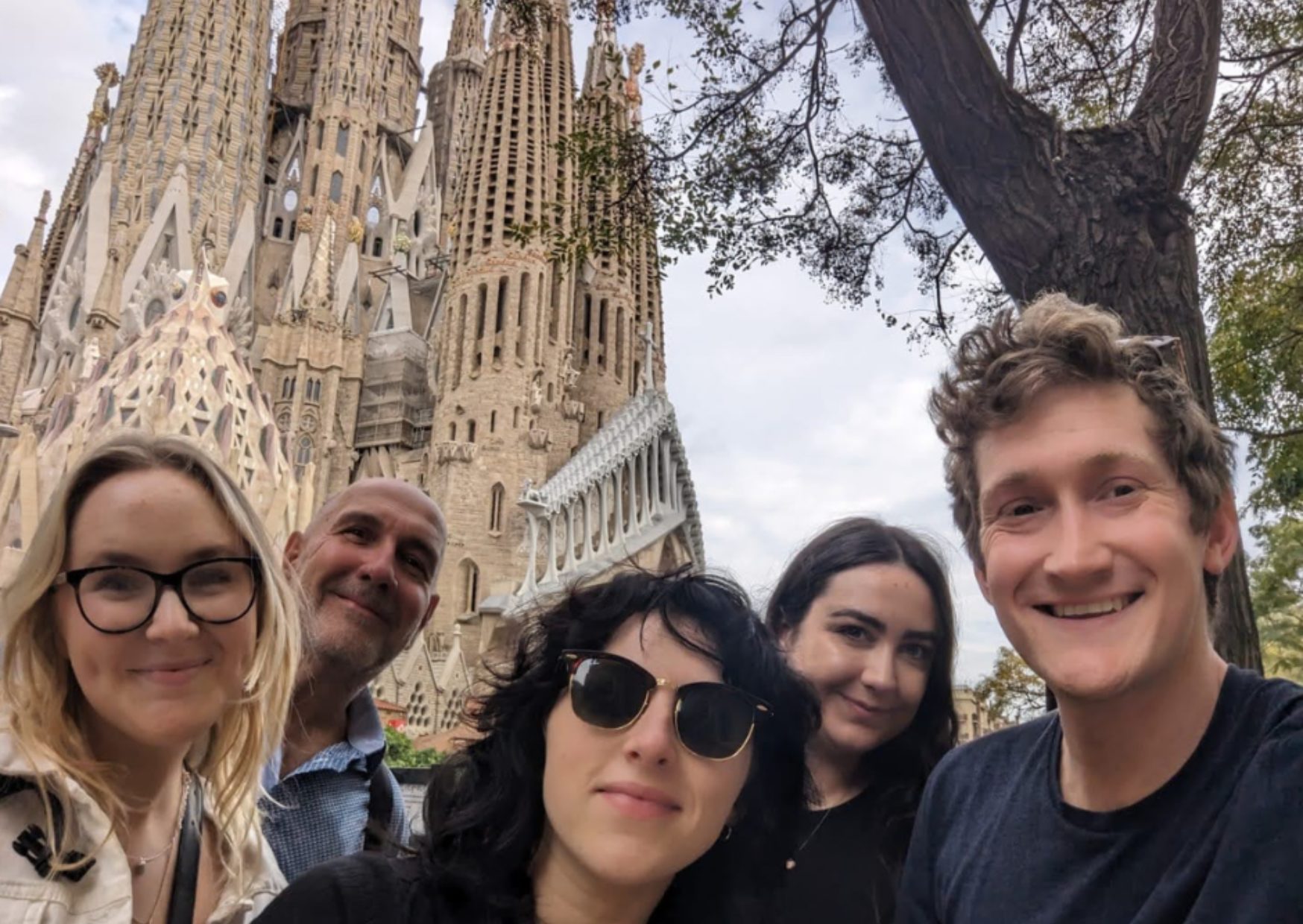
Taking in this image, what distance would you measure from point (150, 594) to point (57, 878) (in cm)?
45

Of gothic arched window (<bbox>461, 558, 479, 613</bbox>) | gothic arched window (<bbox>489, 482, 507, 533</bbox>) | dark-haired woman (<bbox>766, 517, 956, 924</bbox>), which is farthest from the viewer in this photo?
gothic arched window (<bbox>489, 482, 507, 533</bbox>)

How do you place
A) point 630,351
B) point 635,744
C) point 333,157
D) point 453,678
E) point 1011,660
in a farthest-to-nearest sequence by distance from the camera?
point 333,157, point 630,351, point 453,678, point 1011,660, point 635,744

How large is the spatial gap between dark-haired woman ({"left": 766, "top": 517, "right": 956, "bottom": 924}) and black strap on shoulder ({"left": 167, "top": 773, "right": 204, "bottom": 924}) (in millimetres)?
1221

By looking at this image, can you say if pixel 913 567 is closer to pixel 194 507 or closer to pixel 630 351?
pixel 194 507

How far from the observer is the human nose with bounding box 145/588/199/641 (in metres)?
1.63

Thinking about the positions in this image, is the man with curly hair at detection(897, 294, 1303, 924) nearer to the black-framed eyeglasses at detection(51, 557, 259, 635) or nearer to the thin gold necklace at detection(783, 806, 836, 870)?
the thin gold necklace at detection(783, 806, 836, 870)

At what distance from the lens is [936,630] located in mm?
2404

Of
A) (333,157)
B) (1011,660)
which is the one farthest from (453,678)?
(333,157)

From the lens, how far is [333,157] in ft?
139

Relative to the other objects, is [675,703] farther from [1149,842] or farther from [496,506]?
[496,506]

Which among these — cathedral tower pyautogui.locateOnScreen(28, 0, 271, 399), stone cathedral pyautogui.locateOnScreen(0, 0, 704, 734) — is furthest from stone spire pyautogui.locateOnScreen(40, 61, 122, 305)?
cathedral tower pyautogui.locateOnScreen(28, 0, 271, 399)

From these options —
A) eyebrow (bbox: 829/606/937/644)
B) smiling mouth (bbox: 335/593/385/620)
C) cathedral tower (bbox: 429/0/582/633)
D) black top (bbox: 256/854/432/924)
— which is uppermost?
cathedral tower (bbox: 429/0/582/633)

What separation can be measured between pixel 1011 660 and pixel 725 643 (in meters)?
18.1

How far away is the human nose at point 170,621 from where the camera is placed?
1628 mm
